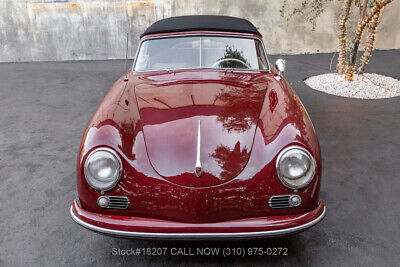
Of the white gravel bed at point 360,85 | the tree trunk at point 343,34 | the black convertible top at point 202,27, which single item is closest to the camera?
the black convertible top at point 202,27

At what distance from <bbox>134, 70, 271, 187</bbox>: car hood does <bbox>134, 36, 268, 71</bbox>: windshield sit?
1.41 ft

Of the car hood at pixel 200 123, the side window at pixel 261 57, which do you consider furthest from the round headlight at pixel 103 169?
the side window at pixel 261 57

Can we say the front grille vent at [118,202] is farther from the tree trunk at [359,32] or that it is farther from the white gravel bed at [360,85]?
the tree trunk at [359,32]

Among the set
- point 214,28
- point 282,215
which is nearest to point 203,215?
point 282,215

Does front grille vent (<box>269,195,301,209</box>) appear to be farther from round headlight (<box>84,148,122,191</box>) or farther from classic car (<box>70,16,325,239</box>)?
round headlight (<box>84,148,122,191</box>)

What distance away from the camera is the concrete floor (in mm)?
2330

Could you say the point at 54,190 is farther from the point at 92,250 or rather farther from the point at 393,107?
the point at 393,107

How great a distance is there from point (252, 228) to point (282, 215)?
0.22 m

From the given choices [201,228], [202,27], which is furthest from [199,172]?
[202,27]

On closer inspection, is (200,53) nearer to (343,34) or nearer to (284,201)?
(284,201)

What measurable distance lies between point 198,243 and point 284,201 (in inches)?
30.9

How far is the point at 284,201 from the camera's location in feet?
6.43

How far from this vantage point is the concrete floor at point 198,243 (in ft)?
7.64

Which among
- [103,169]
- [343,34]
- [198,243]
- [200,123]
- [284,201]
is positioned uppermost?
[343,34]
